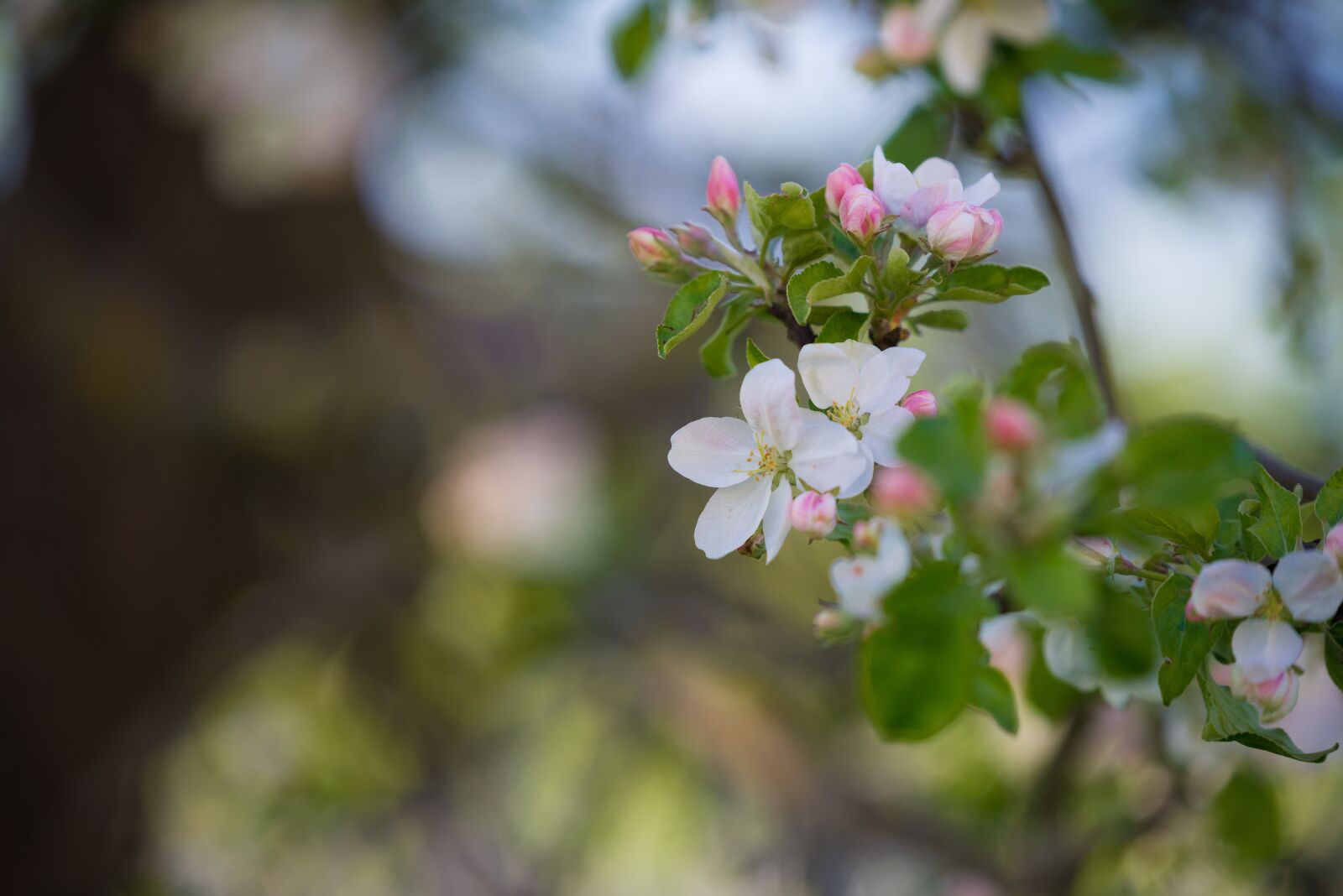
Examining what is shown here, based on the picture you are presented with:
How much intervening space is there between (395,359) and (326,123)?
64cm

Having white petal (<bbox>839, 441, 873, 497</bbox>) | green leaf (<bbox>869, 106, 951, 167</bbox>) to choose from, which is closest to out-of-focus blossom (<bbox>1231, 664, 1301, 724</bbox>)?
white petal (<bbox>839, 441, 873, 497</bbox>)

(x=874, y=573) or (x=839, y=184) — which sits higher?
(x=839, y=184)

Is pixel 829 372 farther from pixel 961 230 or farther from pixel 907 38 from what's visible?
pixel 907 38

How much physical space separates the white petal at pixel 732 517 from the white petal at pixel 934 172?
200 millimetres

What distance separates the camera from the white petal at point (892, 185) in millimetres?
527

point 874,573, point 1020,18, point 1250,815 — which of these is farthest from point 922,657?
point 1250,815

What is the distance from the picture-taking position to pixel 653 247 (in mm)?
582

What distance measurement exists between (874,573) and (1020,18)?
0.60 metres

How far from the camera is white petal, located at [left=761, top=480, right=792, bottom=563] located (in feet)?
1.65

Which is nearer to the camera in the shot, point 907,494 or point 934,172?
point 907,494

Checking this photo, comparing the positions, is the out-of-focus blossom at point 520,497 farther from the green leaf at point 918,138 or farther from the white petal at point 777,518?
the white petal at point 777,518

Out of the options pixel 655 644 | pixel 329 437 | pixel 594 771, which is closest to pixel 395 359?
pixel 329 437

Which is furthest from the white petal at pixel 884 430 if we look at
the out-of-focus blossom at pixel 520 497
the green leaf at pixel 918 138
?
the out-of-focus blossom at pixel 520 497

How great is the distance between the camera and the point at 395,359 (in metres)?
2.59
